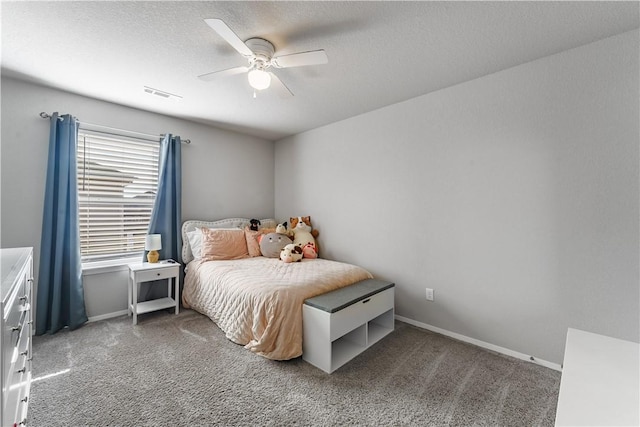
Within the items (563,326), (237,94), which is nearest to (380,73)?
(237,94)

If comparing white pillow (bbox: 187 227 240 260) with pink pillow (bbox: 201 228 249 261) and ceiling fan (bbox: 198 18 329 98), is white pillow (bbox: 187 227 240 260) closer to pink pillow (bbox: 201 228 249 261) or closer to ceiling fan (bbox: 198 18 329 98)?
pink pillow (bbox: 201 228 249 261)

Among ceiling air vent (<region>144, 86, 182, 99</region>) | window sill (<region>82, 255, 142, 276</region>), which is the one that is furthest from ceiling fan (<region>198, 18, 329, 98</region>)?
window sill (<region>82, 255, 142, 276</region>)

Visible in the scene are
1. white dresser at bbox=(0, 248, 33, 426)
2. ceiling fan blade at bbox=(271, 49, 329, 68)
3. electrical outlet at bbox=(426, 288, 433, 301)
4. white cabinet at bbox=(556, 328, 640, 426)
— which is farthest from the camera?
electrical outlet at bbox=(426, 288, 433, 301)

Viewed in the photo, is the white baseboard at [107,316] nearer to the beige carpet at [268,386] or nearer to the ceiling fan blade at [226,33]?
the beige carpet at [268,386]

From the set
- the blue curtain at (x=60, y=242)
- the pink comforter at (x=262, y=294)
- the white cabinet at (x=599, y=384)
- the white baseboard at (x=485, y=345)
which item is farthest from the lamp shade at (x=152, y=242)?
the white cabinet at (x=599, y=384)

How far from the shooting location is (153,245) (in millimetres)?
3074

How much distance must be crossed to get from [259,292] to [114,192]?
7.18ft

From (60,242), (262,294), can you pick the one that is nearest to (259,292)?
(262,294)

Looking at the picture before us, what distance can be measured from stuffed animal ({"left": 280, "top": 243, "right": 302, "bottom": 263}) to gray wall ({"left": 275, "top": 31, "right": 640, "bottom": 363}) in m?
0.73

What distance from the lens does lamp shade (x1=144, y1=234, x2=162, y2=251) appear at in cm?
306

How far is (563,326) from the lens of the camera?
6.72ft

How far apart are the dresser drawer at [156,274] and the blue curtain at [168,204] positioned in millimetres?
313

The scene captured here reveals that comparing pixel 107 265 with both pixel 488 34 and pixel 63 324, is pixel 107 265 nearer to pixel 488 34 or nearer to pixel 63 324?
pixel 63 324

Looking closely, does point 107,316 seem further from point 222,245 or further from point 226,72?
point 226,72
